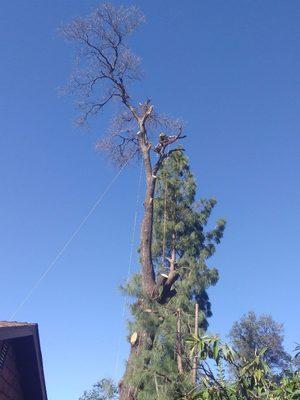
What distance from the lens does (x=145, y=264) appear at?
9281mm

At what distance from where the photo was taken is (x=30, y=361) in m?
8.50

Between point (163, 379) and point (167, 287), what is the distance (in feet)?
5.79

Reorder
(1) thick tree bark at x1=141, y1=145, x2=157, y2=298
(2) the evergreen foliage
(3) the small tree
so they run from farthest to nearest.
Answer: (3) the small tree
(1) thick tree bark at x1=141, y1=145, x2=157, y2=298
(2) the evergreen foliage

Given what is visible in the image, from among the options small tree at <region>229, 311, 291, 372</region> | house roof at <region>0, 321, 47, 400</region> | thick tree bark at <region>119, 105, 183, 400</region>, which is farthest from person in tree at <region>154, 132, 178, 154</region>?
small tree at <region>229, 311, 291, 372</region>

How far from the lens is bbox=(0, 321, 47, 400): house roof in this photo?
8109 mm

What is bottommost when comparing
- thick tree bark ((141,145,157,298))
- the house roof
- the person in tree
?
the house roof

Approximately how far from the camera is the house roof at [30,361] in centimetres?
811

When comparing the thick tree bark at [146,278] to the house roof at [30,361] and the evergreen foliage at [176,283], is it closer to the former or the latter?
the evergreen foliage at [176,283]

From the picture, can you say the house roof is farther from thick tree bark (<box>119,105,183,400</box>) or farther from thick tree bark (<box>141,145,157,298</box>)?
thick tree bark (<box>141,145,157,298</box>)

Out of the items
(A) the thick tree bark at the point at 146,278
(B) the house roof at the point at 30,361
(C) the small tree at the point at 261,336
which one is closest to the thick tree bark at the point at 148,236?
(A) the thick tree bark at the point at 146,278

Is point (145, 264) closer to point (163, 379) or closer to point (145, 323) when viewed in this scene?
point (145, 323)

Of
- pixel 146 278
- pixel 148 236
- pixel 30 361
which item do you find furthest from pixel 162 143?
pixel 30 361

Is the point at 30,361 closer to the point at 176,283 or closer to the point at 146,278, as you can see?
the point at 146,278

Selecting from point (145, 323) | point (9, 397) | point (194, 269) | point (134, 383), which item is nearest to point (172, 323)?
point (145, 323)
